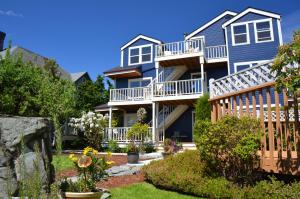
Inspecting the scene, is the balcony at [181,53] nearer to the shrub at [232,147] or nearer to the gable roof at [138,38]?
the gable roof at [138,38]

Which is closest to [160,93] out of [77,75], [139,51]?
[139,51]

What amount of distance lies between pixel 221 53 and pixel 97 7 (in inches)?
424

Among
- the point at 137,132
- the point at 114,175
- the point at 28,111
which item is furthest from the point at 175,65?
the point at 114,175

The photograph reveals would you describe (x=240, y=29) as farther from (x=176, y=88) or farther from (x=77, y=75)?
(x=77, y=75)

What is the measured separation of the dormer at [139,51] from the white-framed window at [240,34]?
666 centimetres

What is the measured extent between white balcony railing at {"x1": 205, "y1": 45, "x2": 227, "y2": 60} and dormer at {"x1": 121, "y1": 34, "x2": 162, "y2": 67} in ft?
17.0

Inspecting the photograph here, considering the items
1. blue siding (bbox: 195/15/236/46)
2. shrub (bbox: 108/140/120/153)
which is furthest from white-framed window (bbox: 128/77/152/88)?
shrub (bbox: 108/140/120/153)

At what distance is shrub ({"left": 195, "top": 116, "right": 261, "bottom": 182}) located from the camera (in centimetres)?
650

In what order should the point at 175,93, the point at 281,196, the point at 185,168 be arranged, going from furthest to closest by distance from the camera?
the point at 175,93 < the point at 185,168 < the point at 281,196

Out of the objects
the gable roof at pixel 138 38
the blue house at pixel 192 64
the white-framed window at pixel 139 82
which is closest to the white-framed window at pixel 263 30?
the blue house at pixel 192 64

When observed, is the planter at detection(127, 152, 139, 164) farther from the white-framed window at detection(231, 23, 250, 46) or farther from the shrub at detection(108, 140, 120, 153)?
the white-framed window at detection(231, 23, 250, 46)

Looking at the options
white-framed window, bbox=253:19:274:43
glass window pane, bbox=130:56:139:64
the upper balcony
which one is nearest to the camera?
the upper balcony

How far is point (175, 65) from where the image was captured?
21766 millimetres

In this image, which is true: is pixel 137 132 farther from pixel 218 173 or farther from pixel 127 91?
pixel 218 173
